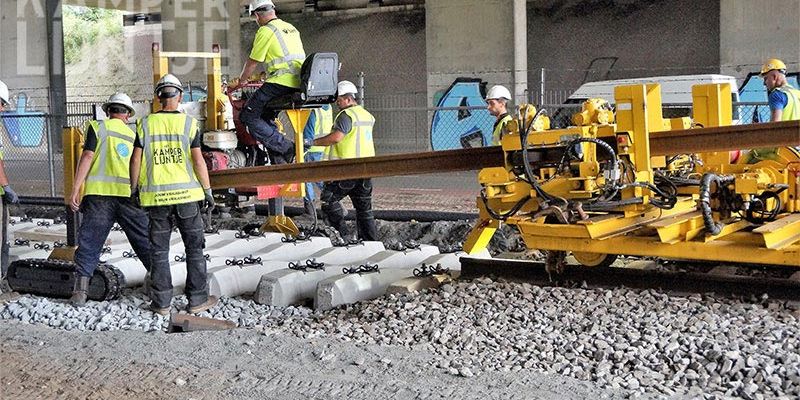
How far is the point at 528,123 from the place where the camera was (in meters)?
7.40

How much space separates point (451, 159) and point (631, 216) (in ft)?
4.80

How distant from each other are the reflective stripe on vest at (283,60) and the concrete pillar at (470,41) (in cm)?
1308

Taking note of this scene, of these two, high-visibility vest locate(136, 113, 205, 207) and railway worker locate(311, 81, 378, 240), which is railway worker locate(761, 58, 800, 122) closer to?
railway worker locate(311, 81, 378, 240)

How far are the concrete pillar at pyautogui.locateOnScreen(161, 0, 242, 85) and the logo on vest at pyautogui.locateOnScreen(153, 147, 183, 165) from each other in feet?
67.6

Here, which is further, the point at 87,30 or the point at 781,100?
the point at 87,30

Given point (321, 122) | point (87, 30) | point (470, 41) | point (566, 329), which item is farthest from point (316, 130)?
point (87, 30)

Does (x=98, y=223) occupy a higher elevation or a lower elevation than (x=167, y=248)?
higher

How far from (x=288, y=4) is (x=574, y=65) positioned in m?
9.99

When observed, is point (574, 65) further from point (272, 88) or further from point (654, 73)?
point (272, 88)

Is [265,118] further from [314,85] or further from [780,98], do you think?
[780,98]

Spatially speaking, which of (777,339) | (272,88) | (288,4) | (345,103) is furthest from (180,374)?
(288,4)

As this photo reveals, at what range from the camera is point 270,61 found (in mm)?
9422

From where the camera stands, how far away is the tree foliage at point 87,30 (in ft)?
162

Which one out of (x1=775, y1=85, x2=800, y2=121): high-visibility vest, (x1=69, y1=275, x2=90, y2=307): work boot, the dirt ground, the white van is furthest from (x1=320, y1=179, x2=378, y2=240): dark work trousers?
the white van
